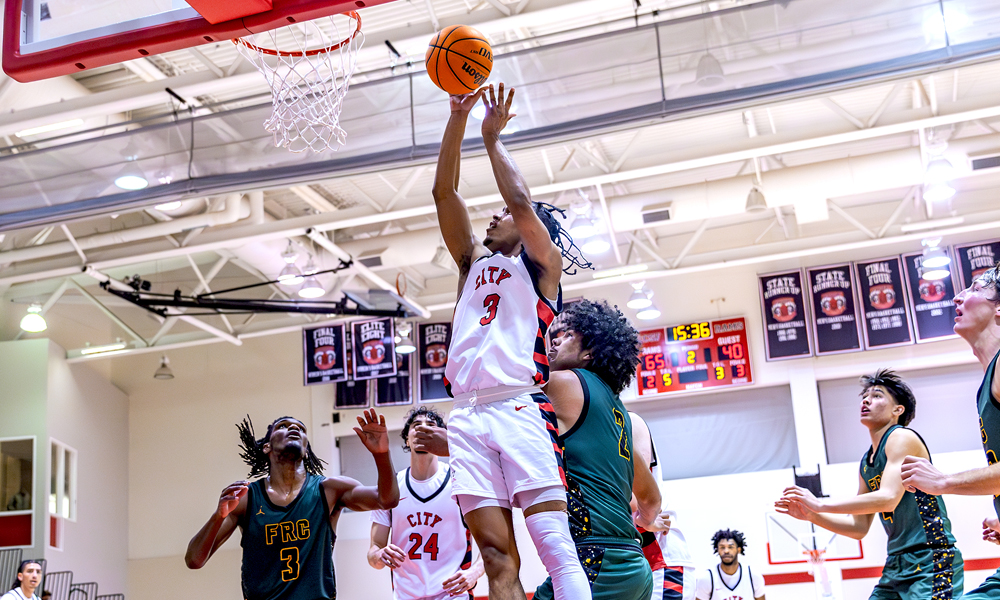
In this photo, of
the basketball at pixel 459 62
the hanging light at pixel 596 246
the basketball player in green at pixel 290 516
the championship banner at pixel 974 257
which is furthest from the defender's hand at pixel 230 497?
the championship banner at pixel 974 257

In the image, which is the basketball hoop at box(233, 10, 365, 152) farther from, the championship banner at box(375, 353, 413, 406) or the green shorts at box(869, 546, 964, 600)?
the championship banner at box(375, 353, 413, 406)

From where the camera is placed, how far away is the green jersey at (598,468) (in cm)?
383

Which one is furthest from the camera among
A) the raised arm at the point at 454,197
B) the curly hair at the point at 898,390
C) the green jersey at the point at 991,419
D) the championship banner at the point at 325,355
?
the championship banner at the point at 325,355

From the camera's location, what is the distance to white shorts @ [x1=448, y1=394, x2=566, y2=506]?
361 cm

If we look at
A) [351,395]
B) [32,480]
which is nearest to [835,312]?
[351,395]

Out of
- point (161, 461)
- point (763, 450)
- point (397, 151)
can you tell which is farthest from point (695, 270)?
point (161, 461)

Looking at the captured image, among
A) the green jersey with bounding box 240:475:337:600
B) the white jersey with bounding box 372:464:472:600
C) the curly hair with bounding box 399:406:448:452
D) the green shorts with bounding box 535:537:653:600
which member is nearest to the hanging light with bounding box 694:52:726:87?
the curly hair with bounding box 399:406:448:452

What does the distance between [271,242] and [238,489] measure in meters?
11.4

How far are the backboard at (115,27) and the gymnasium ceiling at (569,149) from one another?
3.11m

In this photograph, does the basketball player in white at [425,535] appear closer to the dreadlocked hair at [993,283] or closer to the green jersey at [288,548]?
the green jersey at [288,548]

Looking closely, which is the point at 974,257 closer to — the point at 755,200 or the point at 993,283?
the point at 755,200

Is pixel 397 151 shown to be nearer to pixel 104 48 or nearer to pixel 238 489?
pixel 104 48

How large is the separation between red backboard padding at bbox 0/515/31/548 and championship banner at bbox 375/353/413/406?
261 inches

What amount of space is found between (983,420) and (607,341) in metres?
1.67
